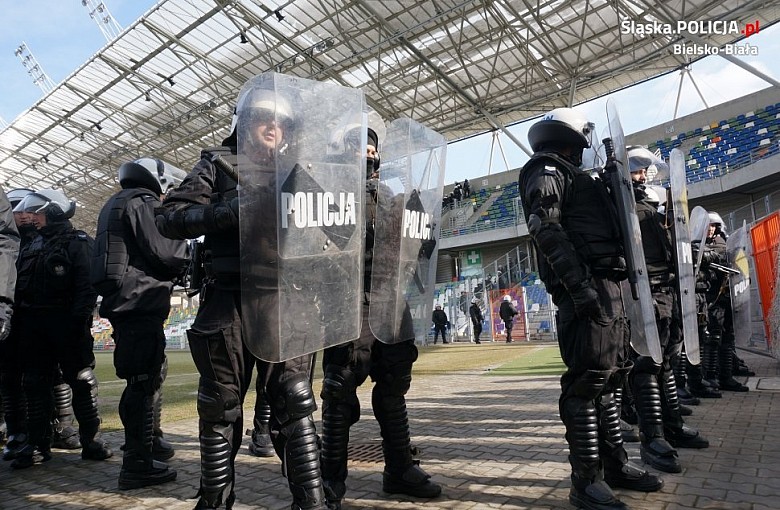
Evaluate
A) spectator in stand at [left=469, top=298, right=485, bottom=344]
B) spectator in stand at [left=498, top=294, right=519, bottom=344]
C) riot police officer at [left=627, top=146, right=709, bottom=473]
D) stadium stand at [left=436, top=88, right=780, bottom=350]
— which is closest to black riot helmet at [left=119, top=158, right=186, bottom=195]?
riot police officer at [left=627, top=146, right=709, bottom=473]

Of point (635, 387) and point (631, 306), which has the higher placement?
point (631, 306)

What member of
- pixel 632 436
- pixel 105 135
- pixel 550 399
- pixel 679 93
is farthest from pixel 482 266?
pixel 632 436

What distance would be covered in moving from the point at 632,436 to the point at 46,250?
15.4ft

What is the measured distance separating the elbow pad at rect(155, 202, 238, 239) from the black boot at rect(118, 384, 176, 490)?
1470 millimetres

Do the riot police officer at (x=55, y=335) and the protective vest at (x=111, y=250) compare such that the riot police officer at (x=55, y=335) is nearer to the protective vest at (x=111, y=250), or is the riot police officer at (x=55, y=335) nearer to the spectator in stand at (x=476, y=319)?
the protective vest at (x=111, y=250)

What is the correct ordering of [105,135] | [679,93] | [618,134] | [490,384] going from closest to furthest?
1. [618,134]
2. [490,384]
3. [679,93]
4. [105,135]

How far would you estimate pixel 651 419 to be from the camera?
3.21 metres

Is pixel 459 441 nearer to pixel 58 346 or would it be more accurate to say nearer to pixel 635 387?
pixel 635 387

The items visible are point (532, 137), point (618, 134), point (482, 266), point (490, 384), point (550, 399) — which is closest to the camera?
point (618, 134)

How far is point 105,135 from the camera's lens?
87.0 feet

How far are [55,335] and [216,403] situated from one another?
2342 millimetres

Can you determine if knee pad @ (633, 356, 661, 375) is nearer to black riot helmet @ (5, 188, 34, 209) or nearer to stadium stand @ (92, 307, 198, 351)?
black riot helmet @ (5, 188, 34, 209)

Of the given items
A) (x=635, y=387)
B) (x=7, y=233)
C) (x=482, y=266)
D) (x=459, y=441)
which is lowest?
(x=459, y=441)

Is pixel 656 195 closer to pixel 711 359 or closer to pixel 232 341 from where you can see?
pixel 711 359
